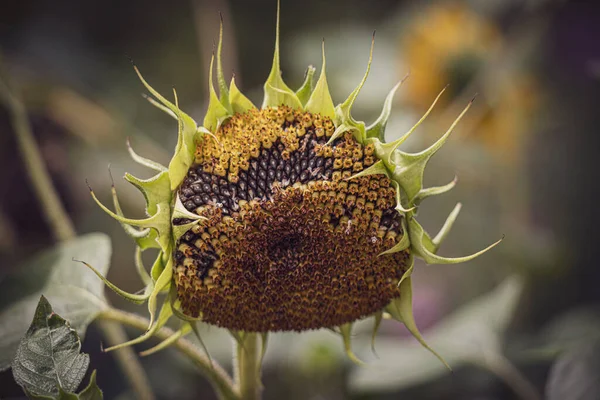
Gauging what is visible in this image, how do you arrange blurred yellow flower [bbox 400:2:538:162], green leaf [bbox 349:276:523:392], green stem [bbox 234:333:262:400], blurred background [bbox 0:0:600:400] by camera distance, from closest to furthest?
green stem [bbox 234:333:262:400] → green leaf [bbox 349:276:523:392] → blurred background [bbox 0:0:600:400] → blurred yellow flower [bbox 400:2:538:162]

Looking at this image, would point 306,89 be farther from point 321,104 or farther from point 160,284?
point 160,284

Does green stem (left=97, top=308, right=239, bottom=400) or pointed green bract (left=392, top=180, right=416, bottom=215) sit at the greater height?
pointed green bract (left=392, top=180, right=416, bottom=215)

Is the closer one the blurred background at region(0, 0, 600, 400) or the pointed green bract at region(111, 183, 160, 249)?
the pointed green bract at region(111, 183, 160, 249)

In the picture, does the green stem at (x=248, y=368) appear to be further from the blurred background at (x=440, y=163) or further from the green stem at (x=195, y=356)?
the blurred background at (x=440, y=163)

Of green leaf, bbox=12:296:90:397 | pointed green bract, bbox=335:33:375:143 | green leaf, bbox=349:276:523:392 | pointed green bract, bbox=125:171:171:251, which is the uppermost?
pointed green bract, bbox=335:33:375:143

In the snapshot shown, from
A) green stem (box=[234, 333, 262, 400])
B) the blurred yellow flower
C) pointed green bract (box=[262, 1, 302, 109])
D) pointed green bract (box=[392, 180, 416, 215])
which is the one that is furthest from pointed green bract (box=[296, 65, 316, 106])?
the blurred yellow flower

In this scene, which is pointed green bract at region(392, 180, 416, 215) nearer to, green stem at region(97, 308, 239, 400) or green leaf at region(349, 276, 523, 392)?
green stem at region(97, 308, 239, 400)

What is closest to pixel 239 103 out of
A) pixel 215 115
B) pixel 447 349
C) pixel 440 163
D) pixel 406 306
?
pixel 215 115
